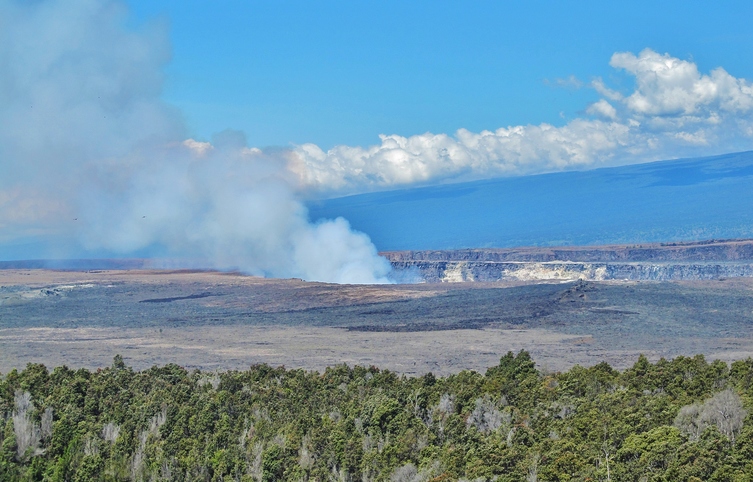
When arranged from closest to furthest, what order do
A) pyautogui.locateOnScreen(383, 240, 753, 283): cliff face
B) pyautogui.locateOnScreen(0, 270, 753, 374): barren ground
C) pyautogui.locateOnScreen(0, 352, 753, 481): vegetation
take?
pyautogui.locateOnScreen(0, 352, 753, 481): vegetation, pyautogui.locateOnScreen(0, 270, 753, 374): barren ground, pyautogui.locateOnScreen(383, 240, 753, 283): cliff face

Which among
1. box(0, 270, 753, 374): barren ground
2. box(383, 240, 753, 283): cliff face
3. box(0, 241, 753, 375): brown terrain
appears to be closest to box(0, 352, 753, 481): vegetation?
box(0, 241, 753, 375): brown terrain

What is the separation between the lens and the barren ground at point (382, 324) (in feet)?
171

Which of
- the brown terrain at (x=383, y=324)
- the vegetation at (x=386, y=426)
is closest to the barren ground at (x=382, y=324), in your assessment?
the brown terrain at (x=383, y=324)

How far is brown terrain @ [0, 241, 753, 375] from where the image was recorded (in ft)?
171

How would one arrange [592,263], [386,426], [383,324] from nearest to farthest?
[386,426] < [383,324] < [592,263]

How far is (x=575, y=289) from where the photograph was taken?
77.4 m

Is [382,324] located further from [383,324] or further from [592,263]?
[592,263]

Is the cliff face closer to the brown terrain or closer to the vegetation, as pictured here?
the brown terrain

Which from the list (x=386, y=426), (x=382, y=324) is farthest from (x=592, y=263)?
(x=386, y=426)

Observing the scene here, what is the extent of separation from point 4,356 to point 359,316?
2415cm

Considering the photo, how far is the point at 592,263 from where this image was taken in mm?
99250

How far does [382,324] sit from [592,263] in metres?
39.0

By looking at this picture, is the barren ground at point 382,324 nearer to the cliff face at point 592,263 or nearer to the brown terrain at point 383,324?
the brown terrain at point 383,324

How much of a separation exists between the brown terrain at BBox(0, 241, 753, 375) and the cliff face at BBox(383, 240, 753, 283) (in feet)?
18.1
